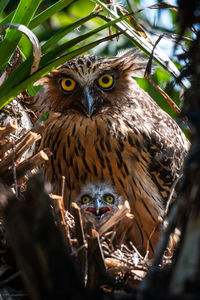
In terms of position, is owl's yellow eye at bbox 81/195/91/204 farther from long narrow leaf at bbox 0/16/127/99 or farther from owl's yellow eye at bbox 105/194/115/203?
long narrow leaf at bbox 0/16/127/99

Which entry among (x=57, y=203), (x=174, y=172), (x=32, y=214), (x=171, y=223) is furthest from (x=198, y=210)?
(x=174, y=172)

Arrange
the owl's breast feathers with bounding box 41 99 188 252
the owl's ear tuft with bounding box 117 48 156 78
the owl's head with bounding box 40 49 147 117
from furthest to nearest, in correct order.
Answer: the owl's ear tuft with bounding box 117 48 156 78 < the owl's head with bounding box 40 49 147 117 < the owl's breast feathers with bounding box 41 99 188 252

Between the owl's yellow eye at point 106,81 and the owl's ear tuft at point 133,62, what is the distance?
0.68ft

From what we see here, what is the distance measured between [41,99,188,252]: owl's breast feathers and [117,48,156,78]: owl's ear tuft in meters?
0.44

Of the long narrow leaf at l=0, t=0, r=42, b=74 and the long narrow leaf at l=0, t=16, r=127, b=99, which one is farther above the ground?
the long narrow leaf at l=0, t=0, r=42, b=74

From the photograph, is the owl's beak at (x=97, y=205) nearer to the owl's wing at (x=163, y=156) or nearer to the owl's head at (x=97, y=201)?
the owl's head at (x=97, y=201)

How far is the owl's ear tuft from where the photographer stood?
4.12 metres

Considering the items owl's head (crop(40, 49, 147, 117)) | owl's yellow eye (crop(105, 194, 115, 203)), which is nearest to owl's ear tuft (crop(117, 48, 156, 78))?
owl's head (crop(40, 49, 147, 117))

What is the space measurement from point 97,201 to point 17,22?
1.26 m

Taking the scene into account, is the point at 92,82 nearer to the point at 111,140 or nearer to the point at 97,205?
the point at 111,140

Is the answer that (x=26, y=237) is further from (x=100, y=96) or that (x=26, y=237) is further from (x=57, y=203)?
(x=100, y=96)

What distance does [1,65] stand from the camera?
2.92 m

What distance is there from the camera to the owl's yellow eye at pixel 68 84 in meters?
3.86

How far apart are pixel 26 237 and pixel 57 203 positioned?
118 centimetres
